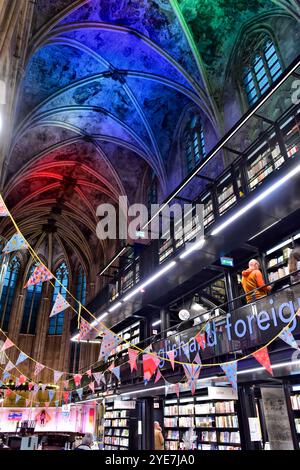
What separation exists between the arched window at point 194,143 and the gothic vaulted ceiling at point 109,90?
0.84 meters

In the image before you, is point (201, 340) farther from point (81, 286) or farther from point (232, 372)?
point (81, 286)

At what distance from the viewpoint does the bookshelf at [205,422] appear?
6.98m

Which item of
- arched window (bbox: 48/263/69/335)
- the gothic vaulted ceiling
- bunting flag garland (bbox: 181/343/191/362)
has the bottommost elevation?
bunting flag garland (bbox: 181/343/191/362)

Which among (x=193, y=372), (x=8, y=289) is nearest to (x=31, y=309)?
(x=8, y=289)

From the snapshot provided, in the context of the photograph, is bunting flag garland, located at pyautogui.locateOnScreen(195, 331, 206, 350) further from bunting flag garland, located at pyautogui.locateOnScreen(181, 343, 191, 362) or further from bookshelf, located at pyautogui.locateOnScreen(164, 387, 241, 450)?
bookshelf, located at pyautogui.locateOnScreen(164, 387, 241, 450)

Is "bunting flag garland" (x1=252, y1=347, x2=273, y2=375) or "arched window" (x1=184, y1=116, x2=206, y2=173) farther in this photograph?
"arched window" (x1=184, y1=116, x2=206, y2=173)

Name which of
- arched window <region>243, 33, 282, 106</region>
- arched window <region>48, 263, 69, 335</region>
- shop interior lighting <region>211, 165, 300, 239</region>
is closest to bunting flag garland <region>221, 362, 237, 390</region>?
shop interior lighting <region>211, 165, 300, 239</region>

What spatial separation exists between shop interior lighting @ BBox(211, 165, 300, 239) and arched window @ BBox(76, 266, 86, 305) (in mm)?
18388

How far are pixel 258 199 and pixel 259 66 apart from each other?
250 inches

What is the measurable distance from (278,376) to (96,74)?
43.5ft

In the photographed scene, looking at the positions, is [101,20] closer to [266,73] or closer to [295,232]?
[266,73]

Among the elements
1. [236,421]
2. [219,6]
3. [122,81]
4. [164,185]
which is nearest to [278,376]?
[236,421]

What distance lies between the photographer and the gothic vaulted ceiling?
11.5m
